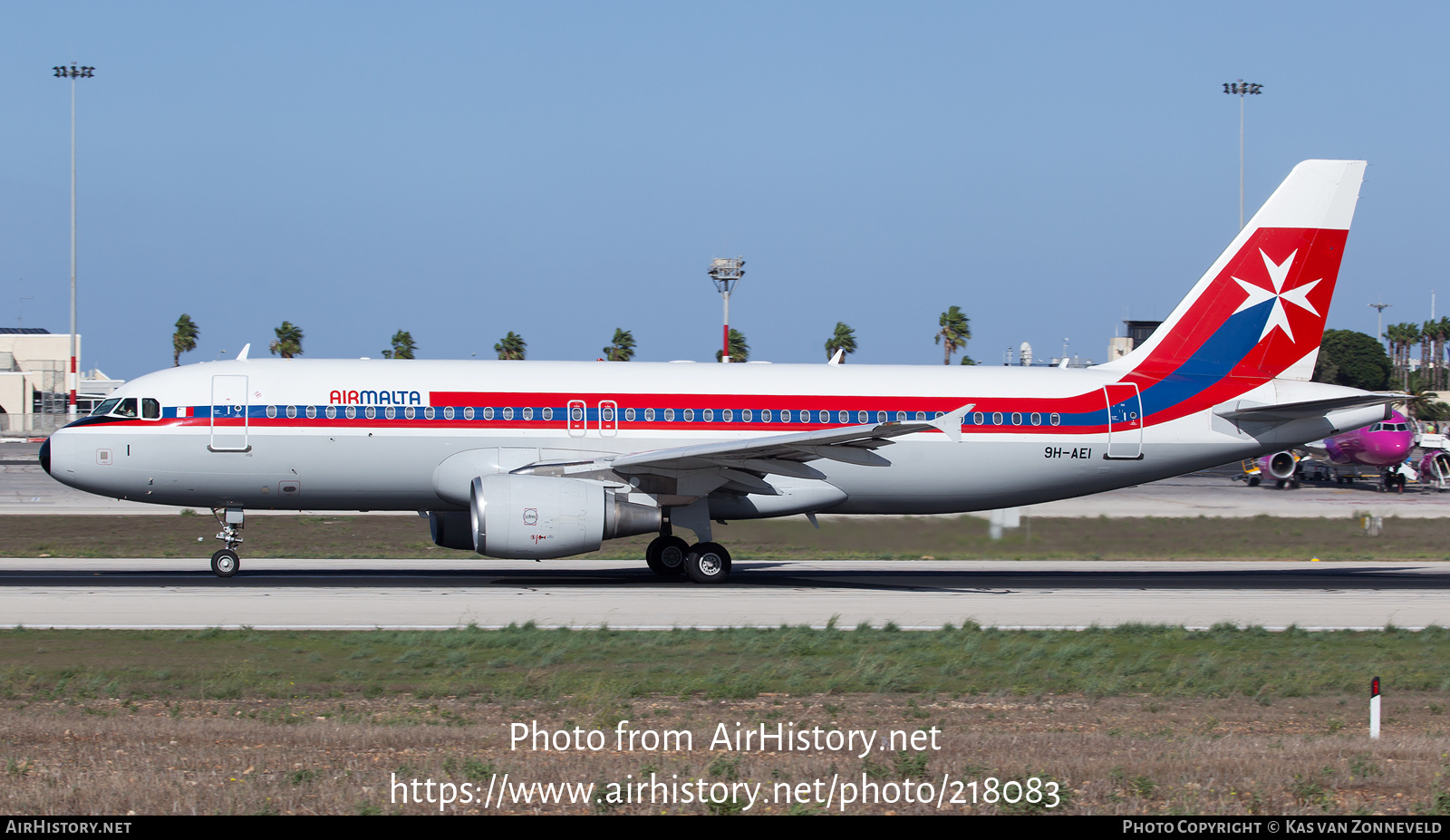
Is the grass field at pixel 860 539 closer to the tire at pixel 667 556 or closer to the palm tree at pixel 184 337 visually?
the tire at pixel 667 556

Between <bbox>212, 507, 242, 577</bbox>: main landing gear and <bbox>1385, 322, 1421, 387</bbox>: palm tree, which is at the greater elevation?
<bbox>1385, 322, 1421, 387</bbox>: palm tree

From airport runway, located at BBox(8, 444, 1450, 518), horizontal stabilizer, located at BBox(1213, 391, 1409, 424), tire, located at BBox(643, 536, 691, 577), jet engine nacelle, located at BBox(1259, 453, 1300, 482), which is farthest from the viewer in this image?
jet engine nacelle, located at BBox(1259, 453, 1300, 482)

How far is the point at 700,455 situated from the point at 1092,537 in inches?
466

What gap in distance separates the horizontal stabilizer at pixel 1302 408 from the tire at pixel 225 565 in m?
19.5

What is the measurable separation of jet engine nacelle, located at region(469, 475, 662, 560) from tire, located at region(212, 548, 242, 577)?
4.60 meters

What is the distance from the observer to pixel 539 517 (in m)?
21.5

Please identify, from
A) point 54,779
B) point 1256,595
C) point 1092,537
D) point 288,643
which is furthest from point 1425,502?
point 54,779

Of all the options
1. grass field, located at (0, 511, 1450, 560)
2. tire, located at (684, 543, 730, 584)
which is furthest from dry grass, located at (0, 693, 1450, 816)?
grass field, located at (0, 511, 1450, 560)

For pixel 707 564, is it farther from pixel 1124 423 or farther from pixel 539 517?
pixel 1124 423

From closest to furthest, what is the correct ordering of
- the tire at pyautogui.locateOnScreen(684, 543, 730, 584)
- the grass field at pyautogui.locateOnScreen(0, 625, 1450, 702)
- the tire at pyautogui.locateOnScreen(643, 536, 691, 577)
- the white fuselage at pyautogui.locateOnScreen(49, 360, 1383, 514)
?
the grass field at pyautogui.locateOnScreen(0, 625, 1450, 702), the white fuselage at pyautogui.locateOnScreen(49, 360, 1383, 514), the tire at pyautogui.locateOnScreen(684, 543, 730, 584), the tire at pyautogui.locateOnScreen(643, 536, 691, 577)

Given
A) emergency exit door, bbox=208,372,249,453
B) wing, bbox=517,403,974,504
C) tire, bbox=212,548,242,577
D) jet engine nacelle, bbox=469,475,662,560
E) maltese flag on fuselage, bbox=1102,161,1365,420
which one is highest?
maltese flag on fuselage, bbox=1102,161,1365,420

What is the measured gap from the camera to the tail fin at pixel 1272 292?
87.4 feet

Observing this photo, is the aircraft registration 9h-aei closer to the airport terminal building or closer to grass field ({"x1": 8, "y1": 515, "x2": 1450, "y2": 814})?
grass field ({"x1": 8, "y1": 515, "x2": 1450, "y2": 814})

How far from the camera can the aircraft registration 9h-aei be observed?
22.8m
